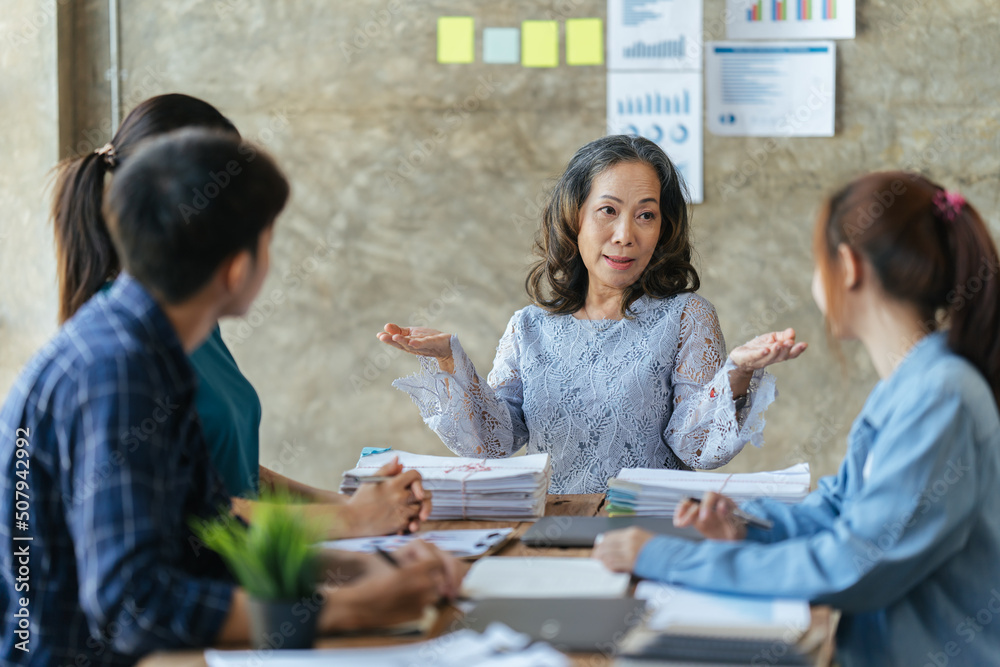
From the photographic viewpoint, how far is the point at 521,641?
3.50 ft

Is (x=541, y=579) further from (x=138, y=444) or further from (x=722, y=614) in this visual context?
(x=138, y=444)

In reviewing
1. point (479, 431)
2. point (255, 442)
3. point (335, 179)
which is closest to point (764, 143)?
point (335, 179)

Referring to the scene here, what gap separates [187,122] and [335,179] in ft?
7.27

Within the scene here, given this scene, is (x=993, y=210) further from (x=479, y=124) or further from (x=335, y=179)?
(x=335, y=179)

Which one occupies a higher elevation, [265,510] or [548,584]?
[265,510]

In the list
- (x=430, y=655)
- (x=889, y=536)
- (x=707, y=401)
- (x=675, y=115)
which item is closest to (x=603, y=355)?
(x=707, y=401)

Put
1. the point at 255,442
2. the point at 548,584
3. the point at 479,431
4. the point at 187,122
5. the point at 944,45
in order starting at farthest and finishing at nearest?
the point at 944,45
the point at 479,431
the point at 255,442
the point at 187,122
the point at 548,584

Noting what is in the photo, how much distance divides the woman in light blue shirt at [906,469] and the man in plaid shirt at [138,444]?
1.42 feet

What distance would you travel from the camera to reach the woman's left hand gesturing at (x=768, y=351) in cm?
186

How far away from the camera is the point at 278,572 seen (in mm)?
1037

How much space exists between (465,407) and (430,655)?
49.2 inches

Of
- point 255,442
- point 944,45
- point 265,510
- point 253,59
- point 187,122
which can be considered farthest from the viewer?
point 253,59

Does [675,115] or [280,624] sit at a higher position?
[675,115]

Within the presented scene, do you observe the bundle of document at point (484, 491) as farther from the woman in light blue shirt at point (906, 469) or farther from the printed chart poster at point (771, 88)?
the printed chart poster at point (771, 88)
